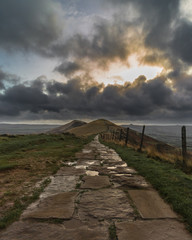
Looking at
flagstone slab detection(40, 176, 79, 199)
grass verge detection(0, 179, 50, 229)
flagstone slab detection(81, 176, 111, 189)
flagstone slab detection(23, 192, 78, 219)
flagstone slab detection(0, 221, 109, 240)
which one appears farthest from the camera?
flagstone slab detection(81, 176, 111, 189)

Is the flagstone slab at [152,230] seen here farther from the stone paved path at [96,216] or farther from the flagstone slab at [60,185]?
the flagstone slab at [60,185]

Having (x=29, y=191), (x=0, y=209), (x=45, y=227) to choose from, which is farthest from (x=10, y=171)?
(x=45, y=227)

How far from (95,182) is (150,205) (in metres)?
1.62

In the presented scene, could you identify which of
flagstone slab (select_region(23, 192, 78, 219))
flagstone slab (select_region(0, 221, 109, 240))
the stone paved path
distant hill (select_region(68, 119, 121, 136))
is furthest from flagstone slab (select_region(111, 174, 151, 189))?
distant hill (select_region(68, 119, 121, 136))

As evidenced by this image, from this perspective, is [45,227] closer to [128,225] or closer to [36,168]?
[128,225]

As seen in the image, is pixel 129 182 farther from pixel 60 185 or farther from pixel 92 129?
pixel 92 129

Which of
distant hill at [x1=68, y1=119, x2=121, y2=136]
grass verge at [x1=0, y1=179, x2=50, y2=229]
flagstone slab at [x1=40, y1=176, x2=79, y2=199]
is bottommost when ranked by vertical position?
distant hill at [x1=68, y1=119, x2=121, y2=136]

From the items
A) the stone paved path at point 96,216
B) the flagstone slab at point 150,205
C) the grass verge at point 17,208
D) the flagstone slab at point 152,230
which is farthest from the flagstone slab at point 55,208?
the flagstone slab at point 150,205

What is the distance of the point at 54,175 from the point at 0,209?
2086mm

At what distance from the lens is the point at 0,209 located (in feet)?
8.41

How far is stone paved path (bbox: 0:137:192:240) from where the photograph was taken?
76.2 inches

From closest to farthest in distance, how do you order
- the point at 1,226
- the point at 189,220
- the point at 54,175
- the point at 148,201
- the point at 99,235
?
1. the point at 99,235
2. the point at 1,226
3. the point at 189,220
4. the point at 148,201
5. the point at 54,175

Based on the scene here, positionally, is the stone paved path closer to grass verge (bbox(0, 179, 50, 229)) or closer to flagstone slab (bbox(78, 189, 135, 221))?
Result: flagstone slab (bbox(78, 189, 135, 221))

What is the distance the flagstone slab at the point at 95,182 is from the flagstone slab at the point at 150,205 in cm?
76
